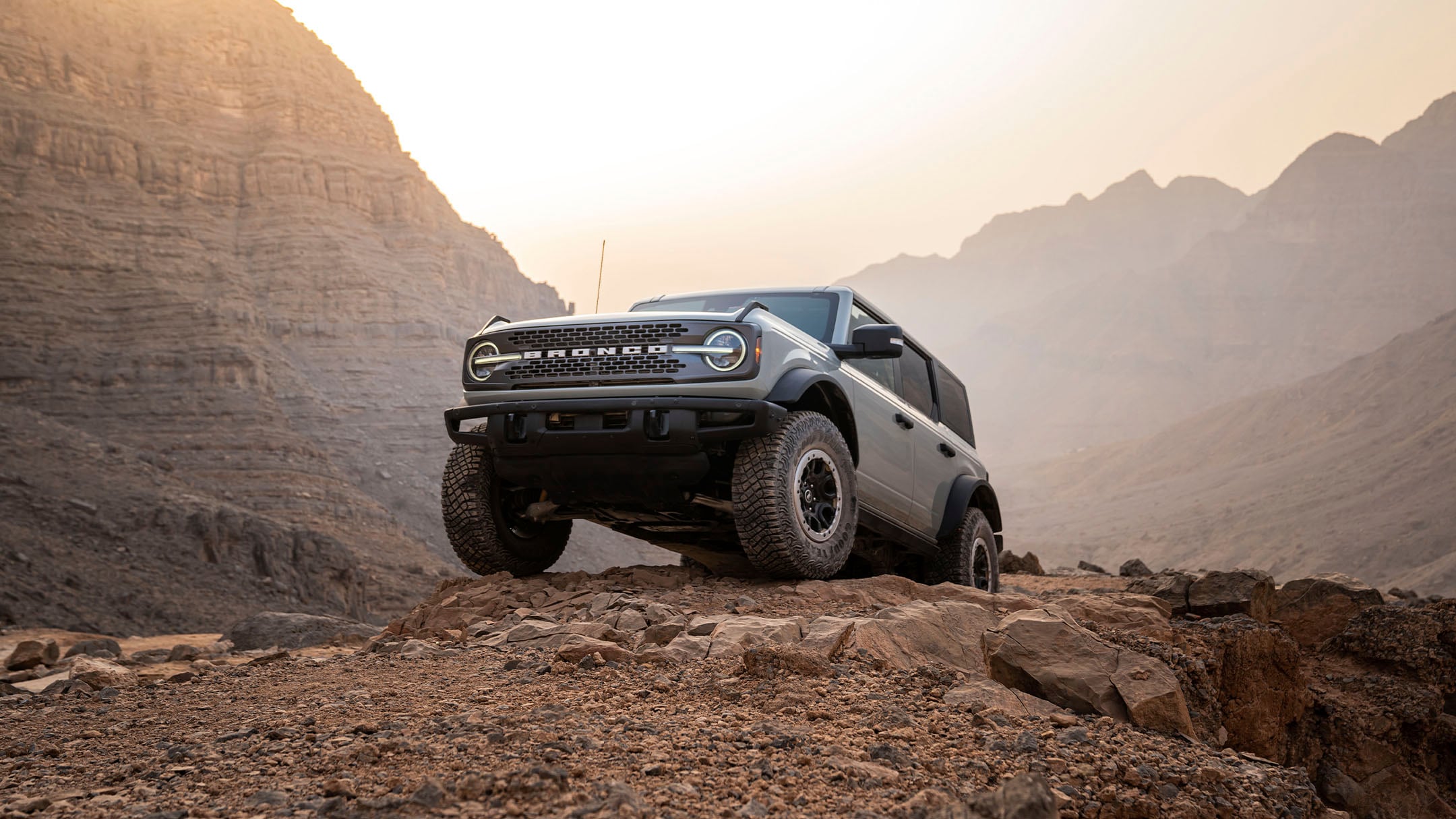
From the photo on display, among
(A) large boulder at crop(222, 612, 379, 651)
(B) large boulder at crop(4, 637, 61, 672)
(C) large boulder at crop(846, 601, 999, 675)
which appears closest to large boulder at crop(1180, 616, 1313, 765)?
(C) large boulder at crop(846, 601, 999, 675)

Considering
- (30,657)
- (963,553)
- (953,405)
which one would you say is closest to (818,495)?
(963,553)

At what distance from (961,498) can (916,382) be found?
39.5 inches

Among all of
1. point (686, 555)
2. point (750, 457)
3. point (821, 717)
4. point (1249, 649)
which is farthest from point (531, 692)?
point (686, 555)

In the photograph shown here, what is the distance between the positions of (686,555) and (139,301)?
53.5m

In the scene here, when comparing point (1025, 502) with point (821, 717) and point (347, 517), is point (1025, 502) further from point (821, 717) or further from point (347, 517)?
point (821, 717)

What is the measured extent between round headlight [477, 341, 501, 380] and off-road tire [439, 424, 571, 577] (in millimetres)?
341

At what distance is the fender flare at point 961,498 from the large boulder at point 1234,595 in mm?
1768

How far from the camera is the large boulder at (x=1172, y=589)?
30.1ft

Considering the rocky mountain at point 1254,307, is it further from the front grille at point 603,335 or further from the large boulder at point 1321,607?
the front grille at point 603,335

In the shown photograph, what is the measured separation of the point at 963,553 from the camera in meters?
8.66

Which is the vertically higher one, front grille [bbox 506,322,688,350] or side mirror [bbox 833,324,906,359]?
side mirror [bbox 833,324,906,359]

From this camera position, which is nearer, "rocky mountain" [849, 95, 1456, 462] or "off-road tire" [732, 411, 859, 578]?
"off-road tire" [732, 411, 859, 578]

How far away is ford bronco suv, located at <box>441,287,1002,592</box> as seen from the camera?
5.95m

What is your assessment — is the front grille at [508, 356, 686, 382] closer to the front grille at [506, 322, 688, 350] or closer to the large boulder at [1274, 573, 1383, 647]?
the front grille at [506, 322, 688, 350]
